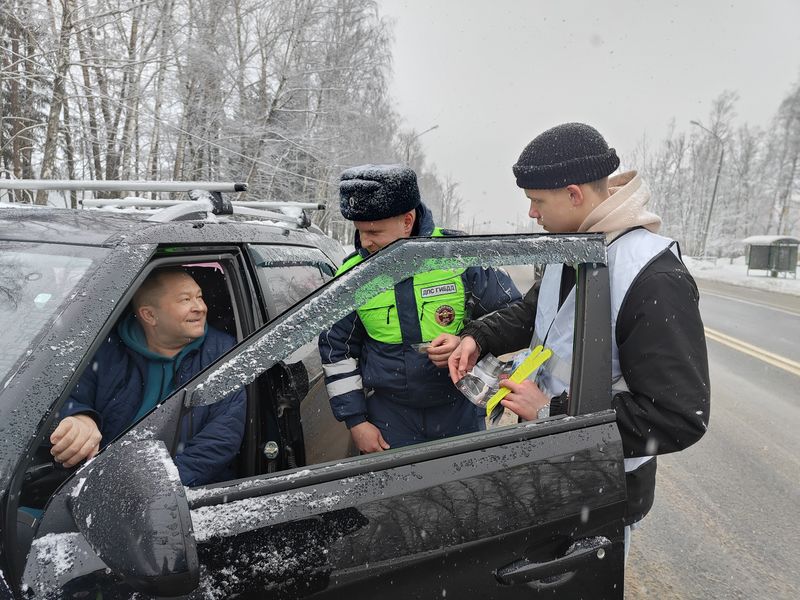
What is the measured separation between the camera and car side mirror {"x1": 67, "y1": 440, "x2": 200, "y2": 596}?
86 cm

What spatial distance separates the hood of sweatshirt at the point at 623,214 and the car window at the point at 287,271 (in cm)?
118

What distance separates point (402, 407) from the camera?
201 cm

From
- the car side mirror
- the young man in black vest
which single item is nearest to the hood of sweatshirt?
the young man in black vest

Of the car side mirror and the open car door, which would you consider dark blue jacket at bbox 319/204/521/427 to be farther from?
the car side mirror

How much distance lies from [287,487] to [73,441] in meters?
0.67

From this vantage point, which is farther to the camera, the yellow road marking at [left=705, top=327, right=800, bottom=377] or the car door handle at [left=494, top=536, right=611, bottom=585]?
the yellow road marking at [left=705, top=327, right=800, bottom=377]

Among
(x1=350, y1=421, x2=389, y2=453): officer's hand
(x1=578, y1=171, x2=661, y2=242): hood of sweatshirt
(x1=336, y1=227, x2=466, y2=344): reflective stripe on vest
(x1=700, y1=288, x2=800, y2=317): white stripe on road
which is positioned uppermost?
(x1=578, y1=171, x2=661, y2=242): hood of sweatshirt

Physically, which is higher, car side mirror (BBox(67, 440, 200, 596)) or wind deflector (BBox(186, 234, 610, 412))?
wind deflector (BBox(186, 234, 610, 412))

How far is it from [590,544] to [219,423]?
1.09m

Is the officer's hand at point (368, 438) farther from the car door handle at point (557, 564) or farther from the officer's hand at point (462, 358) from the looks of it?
the car door handle at point (557, 564)

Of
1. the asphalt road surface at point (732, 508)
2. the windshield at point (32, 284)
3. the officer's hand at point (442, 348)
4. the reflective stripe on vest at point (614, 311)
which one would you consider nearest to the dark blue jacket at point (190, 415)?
the windshield at point (32, 284)

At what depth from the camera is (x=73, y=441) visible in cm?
133

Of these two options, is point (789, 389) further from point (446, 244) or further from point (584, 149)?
point (446, 244)

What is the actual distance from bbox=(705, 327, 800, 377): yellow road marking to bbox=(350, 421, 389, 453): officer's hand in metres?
6.61
